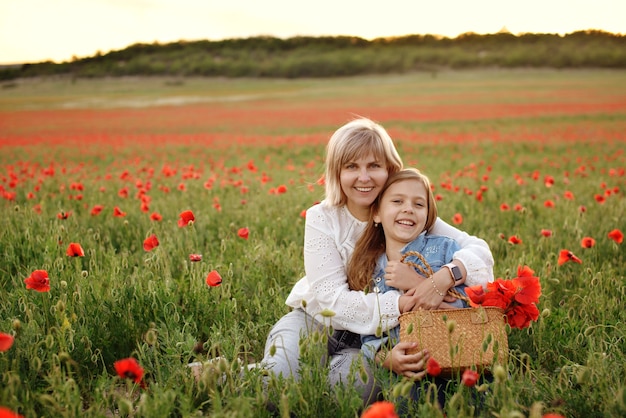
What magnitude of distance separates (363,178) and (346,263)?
0.44 m

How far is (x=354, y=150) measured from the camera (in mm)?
2869

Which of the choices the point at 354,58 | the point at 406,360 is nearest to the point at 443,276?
the point at 406,360

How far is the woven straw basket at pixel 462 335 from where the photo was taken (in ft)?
6.82

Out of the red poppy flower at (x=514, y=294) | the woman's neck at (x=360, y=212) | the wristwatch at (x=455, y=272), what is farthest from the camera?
Answer: the woman's neck at (x=360, y=212)

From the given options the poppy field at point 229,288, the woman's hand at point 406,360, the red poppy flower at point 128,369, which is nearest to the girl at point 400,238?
the woman's hand at point 406,360

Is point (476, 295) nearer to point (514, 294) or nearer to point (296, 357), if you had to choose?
point (514, 294)

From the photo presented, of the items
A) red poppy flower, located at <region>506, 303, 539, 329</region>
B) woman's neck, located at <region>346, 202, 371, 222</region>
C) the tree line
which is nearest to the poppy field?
red poppy flower, located at <region>506, 303, 539, 329</region>

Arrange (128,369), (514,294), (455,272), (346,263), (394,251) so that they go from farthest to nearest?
(346,263), (394,251), (455,272), (514,294), (128,369)

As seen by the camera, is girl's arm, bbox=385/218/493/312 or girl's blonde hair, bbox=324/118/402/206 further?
girl's blonde hair, bbox=324/118/402/206

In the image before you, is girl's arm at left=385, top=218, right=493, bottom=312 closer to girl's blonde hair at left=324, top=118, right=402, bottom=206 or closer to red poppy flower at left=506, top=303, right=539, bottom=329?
red poppy flower at left=506, top=303, right=539, bottom=329

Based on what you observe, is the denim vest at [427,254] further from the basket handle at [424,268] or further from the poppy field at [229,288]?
the poppy field at [229,288]

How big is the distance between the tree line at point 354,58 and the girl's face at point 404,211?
6050 cm

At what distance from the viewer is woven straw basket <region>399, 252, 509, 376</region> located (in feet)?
6.82

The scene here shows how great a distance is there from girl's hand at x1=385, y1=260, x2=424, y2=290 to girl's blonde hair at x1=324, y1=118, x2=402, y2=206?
1.93 ft
